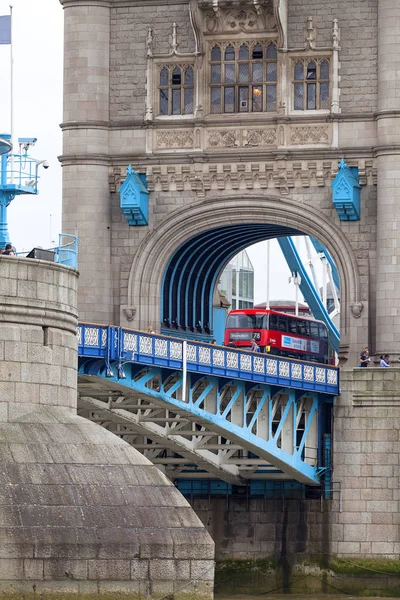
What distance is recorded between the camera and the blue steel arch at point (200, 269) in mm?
78312

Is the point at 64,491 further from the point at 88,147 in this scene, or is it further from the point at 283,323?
the point at 283,323

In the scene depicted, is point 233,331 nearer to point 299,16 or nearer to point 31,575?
point 299,16

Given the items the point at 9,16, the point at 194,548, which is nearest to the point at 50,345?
the point at 194,548

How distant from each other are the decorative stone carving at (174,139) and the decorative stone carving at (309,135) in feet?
11.8

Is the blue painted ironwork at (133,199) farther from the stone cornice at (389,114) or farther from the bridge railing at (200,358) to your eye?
the stone cornice at (389,114)

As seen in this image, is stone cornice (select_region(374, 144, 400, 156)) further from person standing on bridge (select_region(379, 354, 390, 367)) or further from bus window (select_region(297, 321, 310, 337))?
bus window (select_region(297, 321, 310, 337))

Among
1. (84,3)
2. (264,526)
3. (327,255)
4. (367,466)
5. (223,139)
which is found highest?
(84,3)

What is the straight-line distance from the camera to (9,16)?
180ft

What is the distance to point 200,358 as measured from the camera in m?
67.0

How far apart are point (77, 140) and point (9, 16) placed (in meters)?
22.3

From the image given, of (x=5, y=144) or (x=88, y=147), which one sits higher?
(x=88, y=147)

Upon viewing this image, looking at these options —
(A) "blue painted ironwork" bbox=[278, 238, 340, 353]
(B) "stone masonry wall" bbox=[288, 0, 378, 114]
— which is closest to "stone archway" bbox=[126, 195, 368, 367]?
(B) "stone masonry wall" bbox=[288, 0, 378, 114]

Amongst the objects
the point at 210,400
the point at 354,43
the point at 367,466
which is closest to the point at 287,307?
the point at 354,43

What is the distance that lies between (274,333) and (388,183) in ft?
27.2
